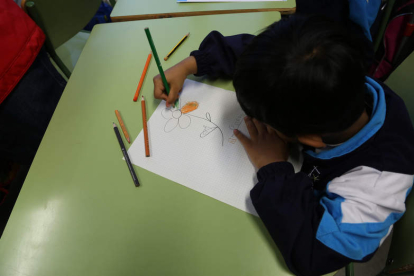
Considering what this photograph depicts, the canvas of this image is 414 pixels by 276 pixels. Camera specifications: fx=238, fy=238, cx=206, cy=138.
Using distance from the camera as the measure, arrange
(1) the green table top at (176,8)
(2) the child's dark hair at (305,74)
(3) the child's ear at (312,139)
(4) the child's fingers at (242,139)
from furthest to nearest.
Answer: (1) the green table top at (176,8), (4) the child's fingers at (242,139), (3) the child's ear at (312,139), (2) the child's dark hair at (305,74)

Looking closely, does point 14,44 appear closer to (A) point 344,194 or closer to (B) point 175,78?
(B) point 175,78

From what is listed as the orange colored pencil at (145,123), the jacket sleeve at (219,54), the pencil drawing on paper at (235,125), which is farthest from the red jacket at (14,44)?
the pencil drawing on paper at (235,125)

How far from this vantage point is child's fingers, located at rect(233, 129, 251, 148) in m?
0.57

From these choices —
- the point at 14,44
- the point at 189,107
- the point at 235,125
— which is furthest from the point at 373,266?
the point at 14,44

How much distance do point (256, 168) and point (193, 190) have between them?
152 millimetres

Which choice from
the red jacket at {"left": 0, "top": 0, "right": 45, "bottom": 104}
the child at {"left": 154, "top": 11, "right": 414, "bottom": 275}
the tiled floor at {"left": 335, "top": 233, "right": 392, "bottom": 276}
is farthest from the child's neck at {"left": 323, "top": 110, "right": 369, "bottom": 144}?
the red jacket at {"left": 0, "top": 0, "right": 45, "bottom": 104}

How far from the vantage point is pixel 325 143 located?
20.4 inches

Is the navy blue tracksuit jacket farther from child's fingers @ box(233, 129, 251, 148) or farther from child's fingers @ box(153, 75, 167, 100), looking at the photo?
child's fingers @ box(153, 75, 167, 100)

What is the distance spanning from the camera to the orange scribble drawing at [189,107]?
66 centimetres

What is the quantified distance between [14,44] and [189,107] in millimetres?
604

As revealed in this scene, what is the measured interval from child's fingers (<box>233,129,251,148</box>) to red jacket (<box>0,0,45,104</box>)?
2.41 feet

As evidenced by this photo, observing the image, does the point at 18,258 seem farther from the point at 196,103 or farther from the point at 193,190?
the point at 196,103

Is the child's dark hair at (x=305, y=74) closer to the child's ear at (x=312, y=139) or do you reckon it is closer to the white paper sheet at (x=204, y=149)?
the child's ear at (x=312, y=139)

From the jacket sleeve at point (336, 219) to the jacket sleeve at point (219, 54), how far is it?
386mm
